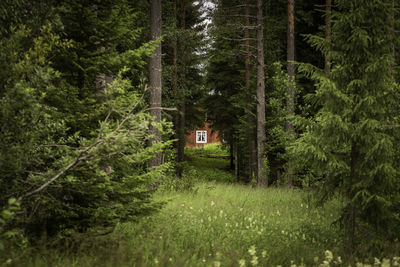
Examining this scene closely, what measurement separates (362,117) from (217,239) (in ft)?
12.2

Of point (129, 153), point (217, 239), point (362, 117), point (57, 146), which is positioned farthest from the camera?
point (129, 153)

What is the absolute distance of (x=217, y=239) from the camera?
5.32 metres

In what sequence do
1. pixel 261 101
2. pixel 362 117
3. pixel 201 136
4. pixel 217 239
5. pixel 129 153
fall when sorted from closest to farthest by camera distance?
pixel 217 239, pixel 362 117, pixel 129 153, pixel 261 101, pixel 201 136

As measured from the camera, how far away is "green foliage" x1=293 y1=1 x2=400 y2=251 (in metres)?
5.28

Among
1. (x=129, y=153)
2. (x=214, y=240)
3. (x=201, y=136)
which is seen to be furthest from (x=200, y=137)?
(x=214, y=240)

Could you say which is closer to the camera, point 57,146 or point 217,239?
point 57,146

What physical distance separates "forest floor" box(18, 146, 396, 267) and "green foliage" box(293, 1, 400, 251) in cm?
102

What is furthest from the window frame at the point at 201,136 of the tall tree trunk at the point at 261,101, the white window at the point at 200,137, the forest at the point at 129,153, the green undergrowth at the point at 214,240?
the forest at the point at 129,153

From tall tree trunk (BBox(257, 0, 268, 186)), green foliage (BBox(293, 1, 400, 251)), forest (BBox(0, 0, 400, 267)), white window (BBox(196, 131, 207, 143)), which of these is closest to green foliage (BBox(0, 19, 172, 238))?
forest (BBox(0, 0, 400, 267))

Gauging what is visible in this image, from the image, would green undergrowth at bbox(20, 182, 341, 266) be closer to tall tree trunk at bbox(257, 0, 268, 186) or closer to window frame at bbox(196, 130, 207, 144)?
tall tree trunk at bbox(257, 0, 268, 186)

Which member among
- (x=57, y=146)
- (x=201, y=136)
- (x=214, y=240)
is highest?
(x=201, y=136)

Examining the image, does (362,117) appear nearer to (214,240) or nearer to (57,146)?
(214,240)

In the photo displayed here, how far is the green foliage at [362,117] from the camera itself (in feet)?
17.3

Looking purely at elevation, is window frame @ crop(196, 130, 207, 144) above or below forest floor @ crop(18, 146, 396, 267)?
above
